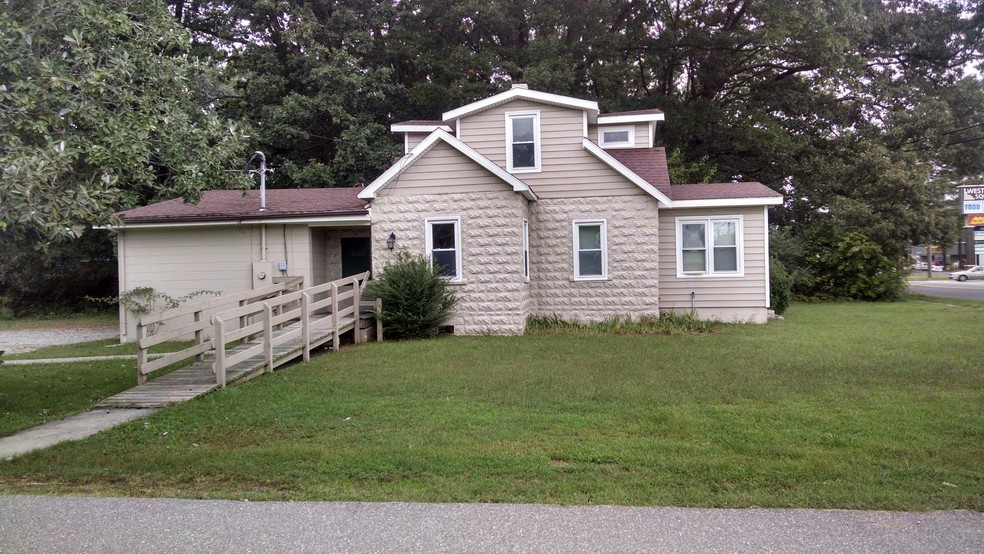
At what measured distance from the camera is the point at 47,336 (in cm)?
1944

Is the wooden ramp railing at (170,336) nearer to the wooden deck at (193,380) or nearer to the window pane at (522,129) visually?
the wooden deck at (193,380)

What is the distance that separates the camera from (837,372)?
9.71 metres

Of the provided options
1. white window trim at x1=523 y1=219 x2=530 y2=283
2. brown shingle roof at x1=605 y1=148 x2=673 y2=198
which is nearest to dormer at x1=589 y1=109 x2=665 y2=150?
brown shingle roof at x1=605 y1=148 x2=673 y2=198

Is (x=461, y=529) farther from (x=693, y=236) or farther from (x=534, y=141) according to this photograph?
(x=693, y=236)

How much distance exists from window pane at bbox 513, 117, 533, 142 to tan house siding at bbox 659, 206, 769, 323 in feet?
12.2

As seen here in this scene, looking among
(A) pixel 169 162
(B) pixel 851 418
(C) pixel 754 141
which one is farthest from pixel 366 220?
(C) pixel 754 141

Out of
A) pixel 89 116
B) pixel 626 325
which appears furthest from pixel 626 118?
pixel 89 116

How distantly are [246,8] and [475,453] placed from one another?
24.5m

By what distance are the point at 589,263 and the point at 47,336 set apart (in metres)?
15.0

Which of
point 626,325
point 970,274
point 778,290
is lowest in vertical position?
point 626,325

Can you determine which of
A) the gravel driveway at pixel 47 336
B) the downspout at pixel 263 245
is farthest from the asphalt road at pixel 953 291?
the gravel driveway at pixel 47 336

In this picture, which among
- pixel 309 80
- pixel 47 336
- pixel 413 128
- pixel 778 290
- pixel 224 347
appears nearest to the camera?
pixel 224 347

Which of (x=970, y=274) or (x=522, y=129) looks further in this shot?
(x=970, y=274)

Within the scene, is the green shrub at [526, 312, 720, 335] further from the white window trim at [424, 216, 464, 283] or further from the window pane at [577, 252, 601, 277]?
the white window trim at [424, 216, 464, 283]
